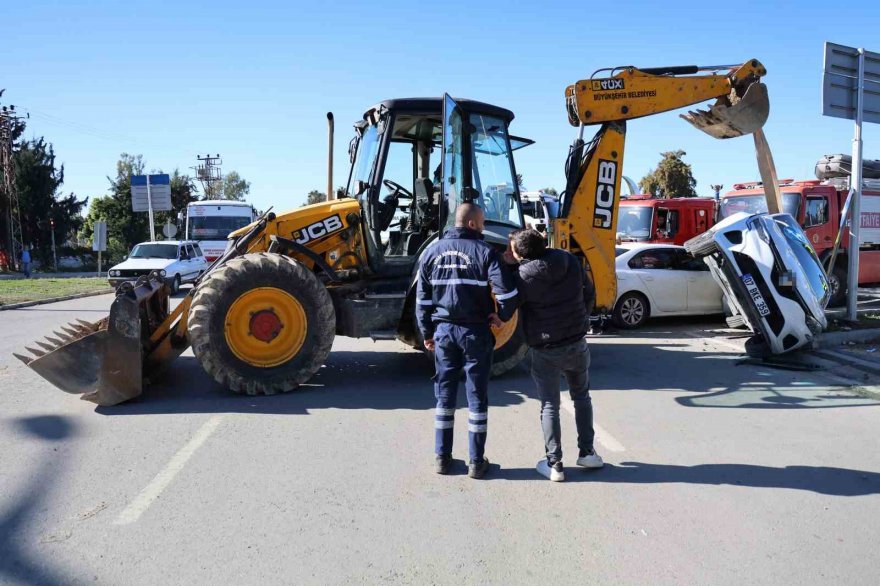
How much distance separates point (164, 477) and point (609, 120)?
Answer: 636 centimetres

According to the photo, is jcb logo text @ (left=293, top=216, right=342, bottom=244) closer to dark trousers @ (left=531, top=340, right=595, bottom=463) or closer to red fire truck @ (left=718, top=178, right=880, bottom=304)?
dark trousers @ (left=531, top=340, right=595, bottom=463)

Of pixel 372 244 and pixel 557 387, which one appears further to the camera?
pixel 372 244

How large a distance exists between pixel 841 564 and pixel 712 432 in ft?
7.51

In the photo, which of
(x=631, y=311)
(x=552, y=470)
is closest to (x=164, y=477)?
(x=552, y=470)

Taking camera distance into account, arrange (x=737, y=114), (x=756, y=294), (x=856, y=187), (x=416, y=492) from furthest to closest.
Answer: (x=856, y=187) < (x=737, y=114) < (x=756, y=294) < (x=416, y=492)

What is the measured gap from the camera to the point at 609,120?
8211 millimetres

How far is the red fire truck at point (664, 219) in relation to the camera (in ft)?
53.1

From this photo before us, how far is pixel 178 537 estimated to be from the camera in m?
3.70

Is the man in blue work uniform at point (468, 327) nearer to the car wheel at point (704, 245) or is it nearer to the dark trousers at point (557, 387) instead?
the dark trousers at point (557, 387)

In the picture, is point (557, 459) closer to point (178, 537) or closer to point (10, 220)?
point (178, 537)

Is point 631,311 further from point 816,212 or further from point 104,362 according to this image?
point 104,362

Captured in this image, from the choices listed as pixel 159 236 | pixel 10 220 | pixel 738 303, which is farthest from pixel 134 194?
pixel 738 303

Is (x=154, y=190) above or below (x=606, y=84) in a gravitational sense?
above

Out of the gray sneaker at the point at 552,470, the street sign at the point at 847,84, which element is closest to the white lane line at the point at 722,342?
the street sign at the point at 847,84
